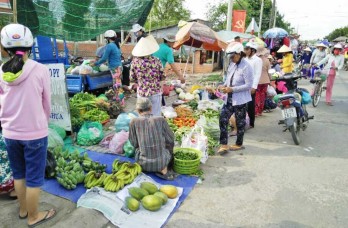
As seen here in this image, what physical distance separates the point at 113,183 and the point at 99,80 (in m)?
5.52

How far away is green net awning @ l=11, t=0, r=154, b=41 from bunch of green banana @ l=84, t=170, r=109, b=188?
295 cm

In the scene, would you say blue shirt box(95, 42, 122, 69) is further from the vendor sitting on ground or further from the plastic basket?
the plastic basket

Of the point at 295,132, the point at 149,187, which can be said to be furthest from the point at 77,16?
the point at 295,132

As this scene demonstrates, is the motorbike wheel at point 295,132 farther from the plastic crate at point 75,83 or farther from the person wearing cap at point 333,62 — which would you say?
the plastic crate at point 75,83

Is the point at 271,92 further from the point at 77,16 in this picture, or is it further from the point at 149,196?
the point at 149,196

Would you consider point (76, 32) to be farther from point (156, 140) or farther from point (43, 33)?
point (156, 140)

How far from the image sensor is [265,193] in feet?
13.6

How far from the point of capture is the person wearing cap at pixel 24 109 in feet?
8.89

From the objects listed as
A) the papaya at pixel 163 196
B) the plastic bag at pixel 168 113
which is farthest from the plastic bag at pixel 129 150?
the plastic bag at pixel 168 113

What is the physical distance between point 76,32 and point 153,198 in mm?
3851

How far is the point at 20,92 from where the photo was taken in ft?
9.07

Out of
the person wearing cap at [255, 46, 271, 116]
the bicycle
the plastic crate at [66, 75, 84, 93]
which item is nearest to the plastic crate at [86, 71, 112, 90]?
the plastic crate at [66, 75, 84, 93]

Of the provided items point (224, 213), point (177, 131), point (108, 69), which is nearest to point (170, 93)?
point (108, 69)

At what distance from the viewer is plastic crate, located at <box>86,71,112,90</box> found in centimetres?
837
